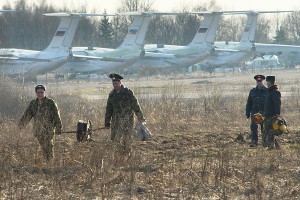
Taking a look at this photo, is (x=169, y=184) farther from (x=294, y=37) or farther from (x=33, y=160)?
(x=294, y=37)

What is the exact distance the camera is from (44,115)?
15.3 meters

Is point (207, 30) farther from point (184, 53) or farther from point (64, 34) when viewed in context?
point (64, 34)

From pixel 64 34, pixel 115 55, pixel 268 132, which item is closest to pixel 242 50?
pixel 115 55

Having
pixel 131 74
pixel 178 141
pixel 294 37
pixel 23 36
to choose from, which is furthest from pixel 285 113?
pixel 294 37

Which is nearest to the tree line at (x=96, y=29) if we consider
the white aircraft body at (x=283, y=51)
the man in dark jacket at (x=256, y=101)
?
the white aircraft body at (x=283, y=51)

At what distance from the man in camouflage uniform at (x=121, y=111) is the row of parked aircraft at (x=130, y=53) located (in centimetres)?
4425

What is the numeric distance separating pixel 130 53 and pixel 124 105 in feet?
194

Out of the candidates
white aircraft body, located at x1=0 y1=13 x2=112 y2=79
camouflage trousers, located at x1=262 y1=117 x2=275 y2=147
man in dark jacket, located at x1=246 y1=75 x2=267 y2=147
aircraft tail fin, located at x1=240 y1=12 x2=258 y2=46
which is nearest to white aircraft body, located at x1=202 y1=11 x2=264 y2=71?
aircraft tail fin, located at x1=240 y1=12 x2=258 y2=46

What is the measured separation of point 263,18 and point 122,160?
401ft

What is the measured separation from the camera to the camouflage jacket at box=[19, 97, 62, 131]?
15.3m

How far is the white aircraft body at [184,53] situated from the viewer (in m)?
76.7

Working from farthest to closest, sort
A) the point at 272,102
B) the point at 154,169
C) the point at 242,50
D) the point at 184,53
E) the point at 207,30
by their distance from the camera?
the point at 242,50, the point at 207,30, the point at 184,53, the point at 272,102, the point at 154,169

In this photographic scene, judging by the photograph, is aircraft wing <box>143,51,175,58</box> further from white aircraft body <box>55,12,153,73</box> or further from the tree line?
the tree line

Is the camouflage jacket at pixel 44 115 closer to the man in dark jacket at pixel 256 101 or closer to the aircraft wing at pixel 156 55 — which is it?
the man in dark jacket at pixel 256 101
